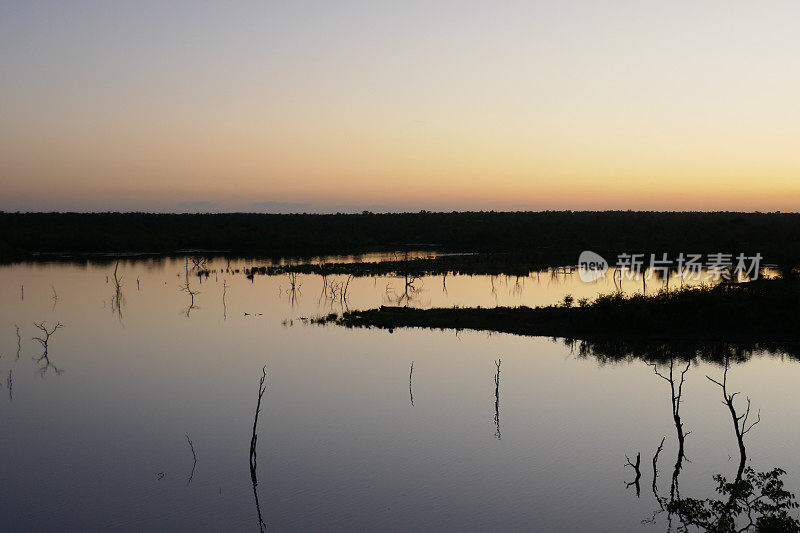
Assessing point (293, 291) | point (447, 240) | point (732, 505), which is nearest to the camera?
point (732, 505)

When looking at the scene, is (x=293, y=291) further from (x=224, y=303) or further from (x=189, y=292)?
(x=189, y=292)

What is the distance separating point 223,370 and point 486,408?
24.2ft

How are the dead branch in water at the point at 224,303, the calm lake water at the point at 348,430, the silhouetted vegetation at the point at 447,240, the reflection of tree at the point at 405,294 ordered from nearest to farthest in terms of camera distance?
the calm lake water at the point at 348,430
the dead branch in water at the point at 224,303
the reflection of tree at the point at 405,294
the silhouetted vegetation at the point at 447,240

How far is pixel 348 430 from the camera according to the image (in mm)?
14539

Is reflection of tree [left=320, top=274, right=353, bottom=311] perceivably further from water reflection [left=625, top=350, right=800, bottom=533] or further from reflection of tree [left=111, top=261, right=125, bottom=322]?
water reflection [left=625, top=350, right=800, bottom=533]

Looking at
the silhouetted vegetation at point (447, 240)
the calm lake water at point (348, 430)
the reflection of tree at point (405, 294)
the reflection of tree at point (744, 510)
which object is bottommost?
the calm lake water at point (348, 430)

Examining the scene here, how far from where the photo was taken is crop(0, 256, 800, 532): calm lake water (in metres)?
11.0

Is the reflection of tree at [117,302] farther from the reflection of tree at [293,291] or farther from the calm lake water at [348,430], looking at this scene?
the reflection of tree at [293,291]

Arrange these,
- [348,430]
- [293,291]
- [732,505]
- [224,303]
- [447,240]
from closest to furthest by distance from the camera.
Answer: [732,505], [348,430], [224,303], [293,291], [447,240]

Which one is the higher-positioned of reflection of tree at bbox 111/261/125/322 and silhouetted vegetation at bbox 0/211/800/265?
silhouetted vegetation at bbox 0/211/800/265

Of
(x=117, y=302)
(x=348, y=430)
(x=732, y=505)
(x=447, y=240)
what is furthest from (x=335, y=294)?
(x=447, y=240)

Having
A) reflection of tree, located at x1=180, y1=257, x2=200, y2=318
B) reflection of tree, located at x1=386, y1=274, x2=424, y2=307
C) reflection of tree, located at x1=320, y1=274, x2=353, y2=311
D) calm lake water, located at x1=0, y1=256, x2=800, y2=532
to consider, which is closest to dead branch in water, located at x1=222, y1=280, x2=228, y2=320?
reflection of tree, located at x1=180, y1=257, x2=200, y2=318

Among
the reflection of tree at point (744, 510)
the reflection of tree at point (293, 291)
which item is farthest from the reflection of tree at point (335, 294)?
the reflection of tree at point (744, 510)

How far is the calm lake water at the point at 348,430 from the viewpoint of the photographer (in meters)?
11.0
